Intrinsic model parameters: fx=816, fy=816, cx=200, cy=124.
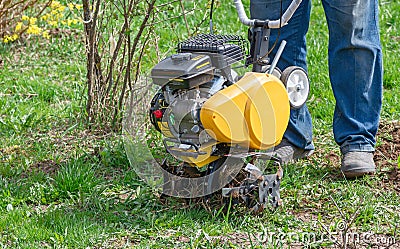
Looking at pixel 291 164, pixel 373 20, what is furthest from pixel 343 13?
pixel 291 164

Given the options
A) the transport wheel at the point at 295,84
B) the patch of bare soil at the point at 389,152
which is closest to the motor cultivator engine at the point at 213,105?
the transport wheel at the point at 295,84

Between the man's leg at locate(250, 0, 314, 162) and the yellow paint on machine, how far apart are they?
0.76m

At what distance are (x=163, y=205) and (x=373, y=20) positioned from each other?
150cm

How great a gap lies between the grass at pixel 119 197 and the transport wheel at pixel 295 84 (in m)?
0.49

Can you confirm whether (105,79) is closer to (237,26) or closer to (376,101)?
(376,101)

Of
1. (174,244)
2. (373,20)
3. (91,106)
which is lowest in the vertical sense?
(174,244)

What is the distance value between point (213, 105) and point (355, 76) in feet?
3.87

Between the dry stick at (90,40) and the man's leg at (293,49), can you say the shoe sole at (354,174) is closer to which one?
the man's leg at (293,49)

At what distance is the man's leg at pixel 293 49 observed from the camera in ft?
14.4

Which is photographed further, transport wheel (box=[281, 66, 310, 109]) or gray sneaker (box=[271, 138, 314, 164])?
gray sneaker (box=[271, 138, 314, 164])

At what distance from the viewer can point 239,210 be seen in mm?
3834

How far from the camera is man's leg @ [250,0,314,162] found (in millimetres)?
4387

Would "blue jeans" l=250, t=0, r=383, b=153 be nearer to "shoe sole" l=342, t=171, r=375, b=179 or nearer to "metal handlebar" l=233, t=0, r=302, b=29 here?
"shoe sole" l=342, t=171, r=375, b=179

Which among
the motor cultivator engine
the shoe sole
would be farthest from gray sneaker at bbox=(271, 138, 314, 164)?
the motor cultivator engine
